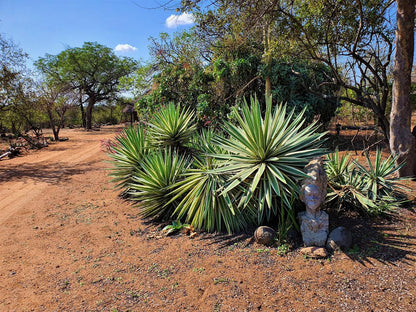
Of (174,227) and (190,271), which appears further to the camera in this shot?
(174,227)

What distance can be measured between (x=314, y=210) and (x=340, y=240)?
1.44 ft

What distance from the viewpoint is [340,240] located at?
3.24 metres

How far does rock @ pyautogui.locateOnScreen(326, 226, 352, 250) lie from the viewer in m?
3.22

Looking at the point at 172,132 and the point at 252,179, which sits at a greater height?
the point at 172,132

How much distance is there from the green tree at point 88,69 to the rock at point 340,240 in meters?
A: 27.4

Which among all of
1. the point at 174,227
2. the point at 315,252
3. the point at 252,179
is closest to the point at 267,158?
the point at 252,179

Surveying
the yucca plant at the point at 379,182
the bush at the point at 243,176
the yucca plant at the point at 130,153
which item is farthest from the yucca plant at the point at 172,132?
the yucca plant at the point at 379,182

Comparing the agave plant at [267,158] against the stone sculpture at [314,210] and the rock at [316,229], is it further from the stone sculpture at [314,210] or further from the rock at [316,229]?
the rock at [316,229]

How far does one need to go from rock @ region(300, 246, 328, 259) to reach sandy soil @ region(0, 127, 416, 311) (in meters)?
0.08

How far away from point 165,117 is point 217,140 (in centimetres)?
148

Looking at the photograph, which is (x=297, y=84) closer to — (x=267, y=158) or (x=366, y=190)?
(x=366, y=190)

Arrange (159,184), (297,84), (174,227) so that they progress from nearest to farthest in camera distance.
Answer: (174,227)
(159,184)
(297,84)

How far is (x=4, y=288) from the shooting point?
3104 mm

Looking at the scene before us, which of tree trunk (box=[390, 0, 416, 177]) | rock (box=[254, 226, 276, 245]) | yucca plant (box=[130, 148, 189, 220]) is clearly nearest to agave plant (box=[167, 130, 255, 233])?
rock (box=[254, 226, 276, 245])
